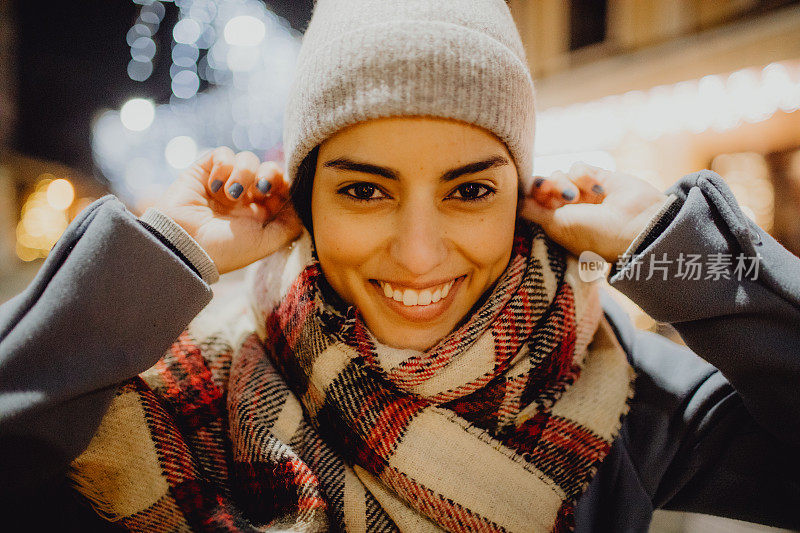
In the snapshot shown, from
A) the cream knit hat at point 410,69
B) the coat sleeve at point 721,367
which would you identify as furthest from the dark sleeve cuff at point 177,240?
the coat sleeve at point 721,367

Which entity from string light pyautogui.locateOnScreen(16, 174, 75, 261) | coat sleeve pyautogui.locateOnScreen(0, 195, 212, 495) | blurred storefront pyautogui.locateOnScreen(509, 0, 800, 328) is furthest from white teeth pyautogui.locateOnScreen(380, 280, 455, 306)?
string light pyautogui.locateOnScreen(16, 174, 75, 261)

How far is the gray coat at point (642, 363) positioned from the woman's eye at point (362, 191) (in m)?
0.39

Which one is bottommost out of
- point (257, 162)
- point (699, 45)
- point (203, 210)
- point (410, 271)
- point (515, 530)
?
point (515, 530)

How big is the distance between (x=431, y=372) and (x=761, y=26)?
5.45 m

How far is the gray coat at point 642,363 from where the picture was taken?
0.78m

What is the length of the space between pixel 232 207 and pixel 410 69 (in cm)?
60

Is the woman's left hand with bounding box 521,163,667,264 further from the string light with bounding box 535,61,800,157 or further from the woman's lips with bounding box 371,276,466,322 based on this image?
the string light with bounding box 535,61,800,157

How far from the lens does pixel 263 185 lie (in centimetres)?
117

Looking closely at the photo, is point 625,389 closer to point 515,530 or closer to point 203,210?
point 515,530

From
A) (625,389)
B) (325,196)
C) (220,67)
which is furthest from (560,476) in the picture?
(220,67)

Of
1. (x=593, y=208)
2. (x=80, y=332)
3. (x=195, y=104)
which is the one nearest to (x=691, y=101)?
(x=593, y=208)

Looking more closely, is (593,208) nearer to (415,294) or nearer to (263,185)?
(415,294)

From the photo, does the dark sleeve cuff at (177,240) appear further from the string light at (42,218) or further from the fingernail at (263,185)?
the string light at (42,218)

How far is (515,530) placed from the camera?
958mm
